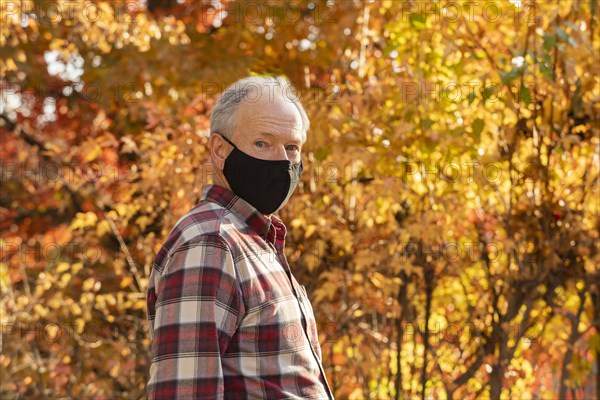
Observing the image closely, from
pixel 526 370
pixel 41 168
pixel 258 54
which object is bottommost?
pixel 526 370

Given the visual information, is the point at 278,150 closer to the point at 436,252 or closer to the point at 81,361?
the point at 436,252

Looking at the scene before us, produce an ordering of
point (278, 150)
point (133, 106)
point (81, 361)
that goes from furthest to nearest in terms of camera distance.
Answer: point (133, 106) < point (81, 361) < point (278, 150)

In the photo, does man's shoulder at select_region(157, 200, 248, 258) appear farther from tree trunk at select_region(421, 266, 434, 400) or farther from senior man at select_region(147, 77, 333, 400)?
tree trunk at select_region(421, 266, 434, 400)

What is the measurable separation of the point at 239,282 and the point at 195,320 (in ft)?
0.45

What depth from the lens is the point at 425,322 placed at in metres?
5.36

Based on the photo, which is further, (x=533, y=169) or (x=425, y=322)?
(x=425, y=322)

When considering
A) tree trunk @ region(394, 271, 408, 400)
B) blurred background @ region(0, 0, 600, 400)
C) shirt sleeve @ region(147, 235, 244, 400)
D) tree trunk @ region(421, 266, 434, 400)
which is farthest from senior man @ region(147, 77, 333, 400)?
tree trunk @ region(394, 271, 408, 400)

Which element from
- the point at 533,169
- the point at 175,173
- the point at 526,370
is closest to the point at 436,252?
the point at 533,169

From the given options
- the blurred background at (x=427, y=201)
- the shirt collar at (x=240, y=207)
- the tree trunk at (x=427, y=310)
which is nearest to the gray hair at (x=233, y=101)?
the shirt collar at (x=240, y=207)

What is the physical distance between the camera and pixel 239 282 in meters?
2.04

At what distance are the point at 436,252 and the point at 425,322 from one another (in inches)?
15.9

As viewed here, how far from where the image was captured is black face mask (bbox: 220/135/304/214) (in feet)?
7.63

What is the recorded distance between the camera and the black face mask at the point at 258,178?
2324 millimetres

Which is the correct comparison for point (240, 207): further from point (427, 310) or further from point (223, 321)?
point (427, 310)
